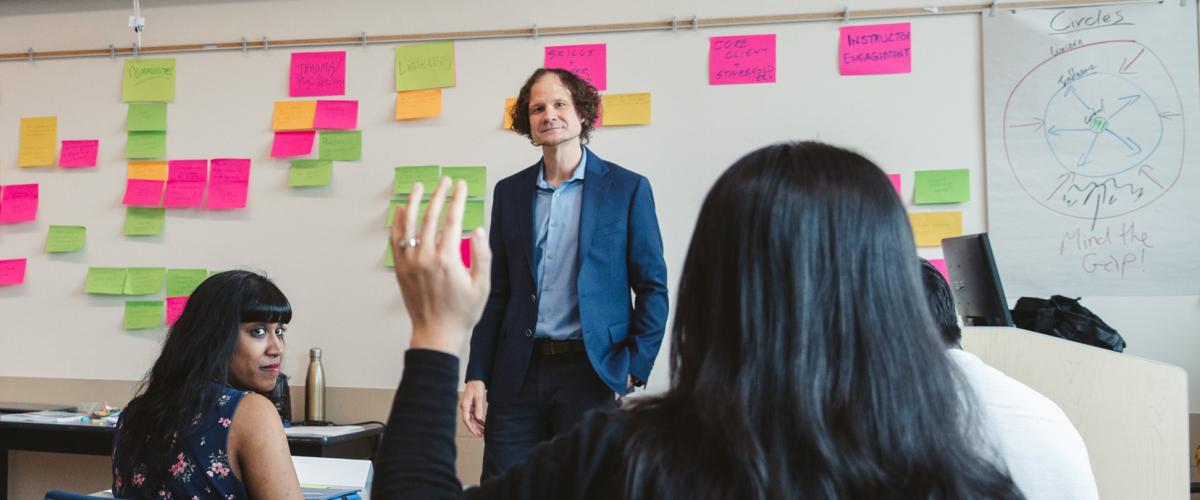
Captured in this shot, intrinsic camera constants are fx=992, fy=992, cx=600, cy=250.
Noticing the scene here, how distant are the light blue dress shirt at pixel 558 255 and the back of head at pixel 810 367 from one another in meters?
1.57

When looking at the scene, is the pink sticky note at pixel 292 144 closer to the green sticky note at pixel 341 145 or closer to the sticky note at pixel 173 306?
the green sticky note at pixel 341 145

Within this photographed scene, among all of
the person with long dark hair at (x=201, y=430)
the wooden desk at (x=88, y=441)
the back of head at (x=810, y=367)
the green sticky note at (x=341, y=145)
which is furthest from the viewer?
the green sticky note at (x=341, y=145)

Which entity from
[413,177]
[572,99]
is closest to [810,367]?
[572,99]

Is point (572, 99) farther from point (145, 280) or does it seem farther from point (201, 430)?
point (145, 280)

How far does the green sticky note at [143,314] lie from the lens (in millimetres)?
3561

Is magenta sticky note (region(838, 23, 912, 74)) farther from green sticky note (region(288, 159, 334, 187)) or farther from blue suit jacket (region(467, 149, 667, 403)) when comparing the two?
green sticky note (region(288, 159, 334, 187))

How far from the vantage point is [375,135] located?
341 cm

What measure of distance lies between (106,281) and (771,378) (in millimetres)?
3446

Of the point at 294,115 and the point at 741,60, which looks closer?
the point at 741,60

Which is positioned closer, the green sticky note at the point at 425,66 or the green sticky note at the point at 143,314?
the green sticky note at the point at 425,66

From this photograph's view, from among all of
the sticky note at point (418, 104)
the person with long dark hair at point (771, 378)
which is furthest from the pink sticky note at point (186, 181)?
the person with long dark hair at point (771, 378)

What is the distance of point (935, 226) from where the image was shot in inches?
121

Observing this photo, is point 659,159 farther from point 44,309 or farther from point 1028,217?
point 44,309

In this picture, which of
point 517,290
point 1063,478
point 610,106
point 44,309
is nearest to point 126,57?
point 44,309
